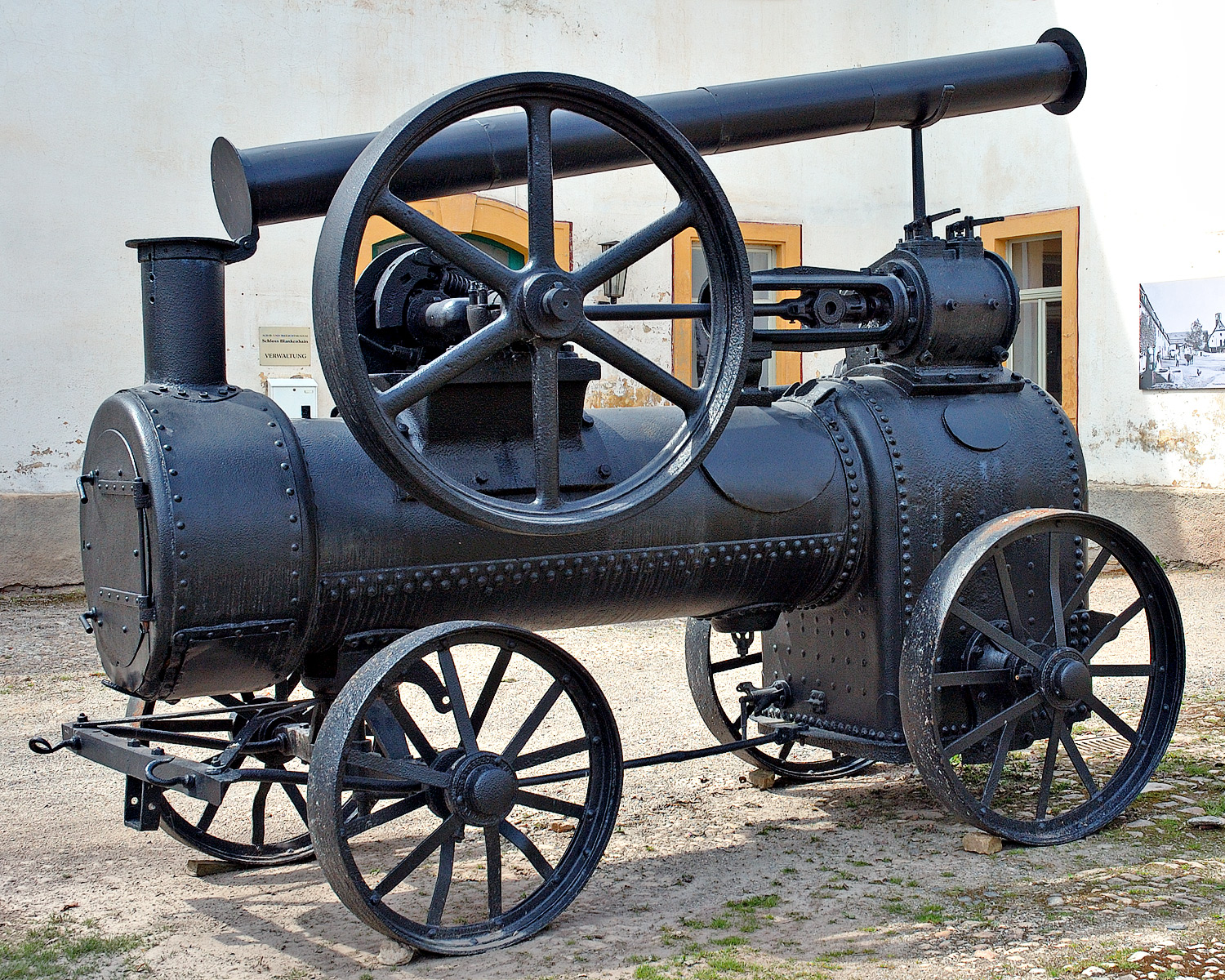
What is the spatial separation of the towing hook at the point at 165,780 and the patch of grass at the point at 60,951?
400 mm

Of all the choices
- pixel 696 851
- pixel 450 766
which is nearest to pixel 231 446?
pixel 450 766

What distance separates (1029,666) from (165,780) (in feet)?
7.72

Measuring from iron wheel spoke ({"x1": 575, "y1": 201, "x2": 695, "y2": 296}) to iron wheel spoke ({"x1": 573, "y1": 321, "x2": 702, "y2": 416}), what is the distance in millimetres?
108

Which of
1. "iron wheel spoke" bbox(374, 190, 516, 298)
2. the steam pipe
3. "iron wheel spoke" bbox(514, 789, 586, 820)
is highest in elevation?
the steam pipe

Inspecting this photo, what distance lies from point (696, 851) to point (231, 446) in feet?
5.81

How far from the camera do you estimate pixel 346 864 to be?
9.73 feet

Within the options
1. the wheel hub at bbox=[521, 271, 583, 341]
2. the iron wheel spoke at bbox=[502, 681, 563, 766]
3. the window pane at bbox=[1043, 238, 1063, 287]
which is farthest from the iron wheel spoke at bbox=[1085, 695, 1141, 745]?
the window pane at bbox=[1043, 238, 1063, 287]

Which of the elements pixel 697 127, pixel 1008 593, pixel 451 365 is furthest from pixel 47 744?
pixel 1008 593

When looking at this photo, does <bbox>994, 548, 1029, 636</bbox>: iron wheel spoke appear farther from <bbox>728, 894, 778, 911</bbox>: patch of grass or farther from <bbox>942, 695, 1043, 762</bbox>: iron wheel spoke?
<bbox>728, 894, 778, 911</bbox>: patch of grass

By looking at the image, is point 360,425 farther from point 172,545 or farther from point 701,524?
point 701,524

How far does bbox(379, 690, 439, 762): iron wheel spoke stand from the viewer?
3234 mm

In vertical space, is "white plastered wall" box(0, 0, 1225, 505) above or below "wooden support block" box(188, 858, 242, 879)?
above

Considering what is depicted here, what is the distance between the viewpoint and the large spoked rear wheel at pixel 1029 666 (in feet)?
12.3

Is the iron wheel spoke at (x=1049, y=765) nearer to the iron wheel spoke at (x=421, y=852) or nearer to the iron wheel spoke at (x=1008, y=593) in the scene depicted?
the iron wheel spoke at (x=1008, y=593)
